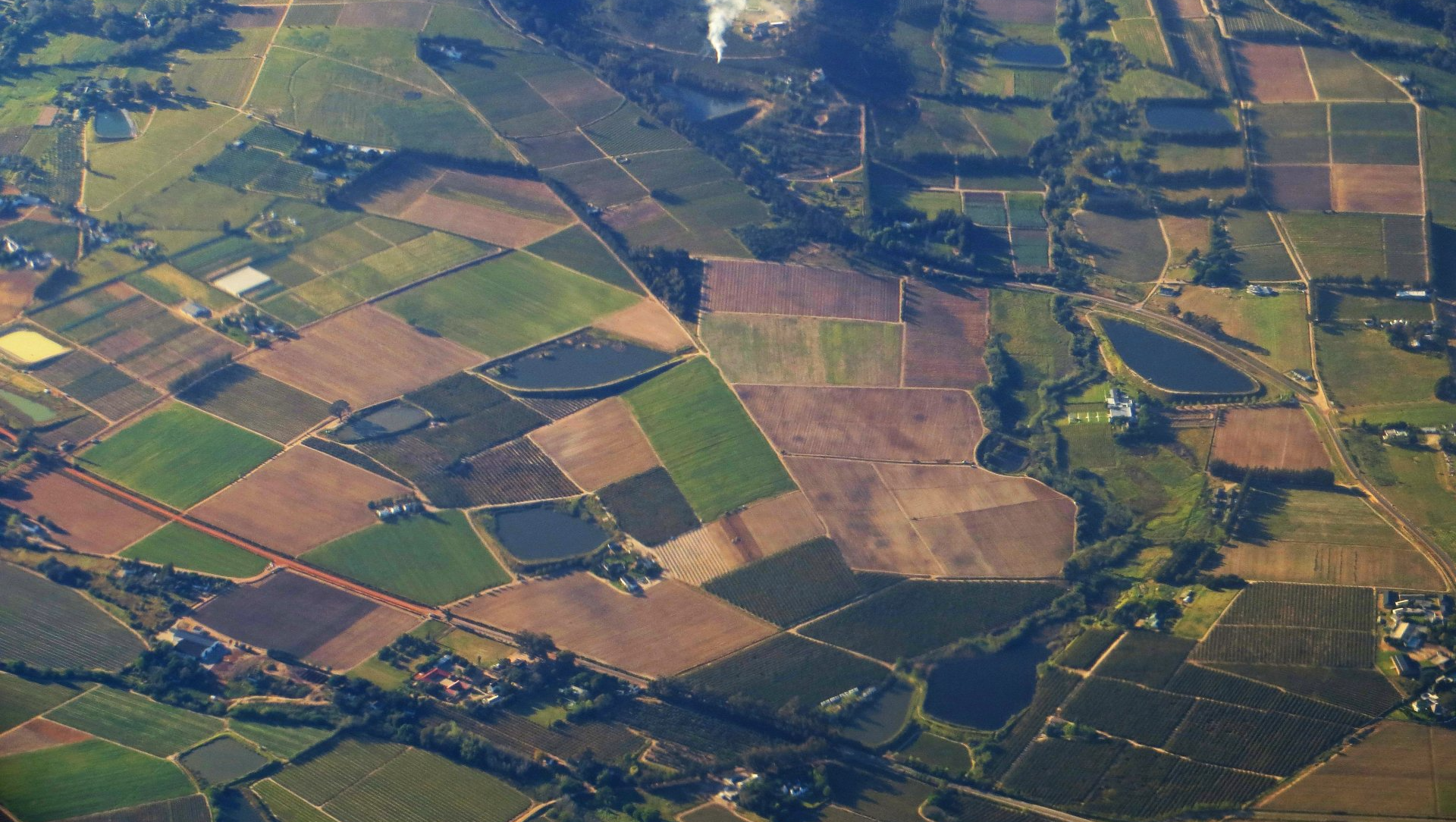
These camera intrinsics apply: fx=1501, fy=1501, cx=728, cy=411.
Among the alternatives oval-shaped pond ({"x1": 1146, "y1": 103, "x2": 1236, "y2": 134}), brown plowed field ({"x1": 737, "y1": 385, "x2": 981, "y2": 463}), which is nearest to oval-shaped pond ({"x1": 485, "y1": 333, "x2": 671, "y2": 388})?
brown plowed field ({"x1": 737, "y1": 385, "x2": 981, "y2": 463})

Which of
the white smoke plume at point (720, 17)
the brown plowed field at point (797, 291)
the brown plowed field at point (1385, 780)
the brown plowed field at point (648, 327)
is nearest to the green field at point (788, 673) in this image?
the brown plowed field at point (1385, 780)

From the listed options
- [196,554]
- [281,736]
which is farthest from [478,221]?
[281,736]

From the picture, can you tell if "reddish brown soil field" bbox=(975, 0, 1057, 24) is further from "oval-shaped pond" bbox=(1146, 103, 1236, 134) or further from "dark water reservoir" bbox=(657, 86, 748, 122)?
"dark water reservoir" bbox=(657, 86, 748, 122)

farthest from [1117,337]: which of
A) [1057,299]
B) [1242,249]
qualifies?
[1242,249]

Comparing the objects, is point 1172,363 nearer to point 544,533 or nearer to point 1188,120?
point 1188,120

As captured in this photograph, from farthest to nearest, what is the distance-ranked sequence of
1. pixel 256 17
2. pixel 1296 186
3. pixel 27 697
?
pixel 256 17, pixel 1296 186, pixel 27 697
